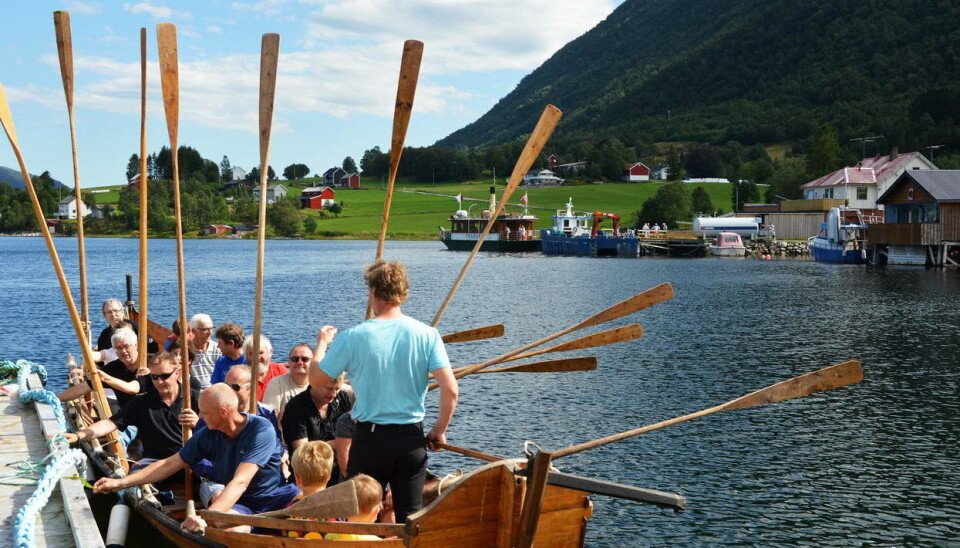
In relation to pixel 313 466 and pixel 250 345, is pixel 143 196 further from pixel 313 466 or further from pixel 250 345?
pixel 313 466

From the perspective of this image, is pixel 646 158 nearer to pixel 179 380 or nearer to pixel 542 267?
pixel 542 267

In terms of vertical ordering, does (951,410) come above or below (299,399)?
below

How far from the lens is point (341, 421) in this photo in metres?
7.31

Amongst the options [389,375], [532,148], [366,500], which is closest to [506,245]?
[532,148]

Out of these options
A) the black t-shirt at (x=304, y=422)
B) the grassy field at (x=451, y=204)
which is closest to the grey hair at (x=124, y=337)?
the black t-shirt at (x=304, y=422)

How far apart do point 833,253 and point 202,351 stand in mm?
65306

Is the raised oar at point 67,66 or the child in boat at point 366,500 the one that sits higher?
the raised oar at point 67,66

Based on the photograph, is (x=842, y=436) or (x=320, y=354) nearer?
(x=320, y=354)

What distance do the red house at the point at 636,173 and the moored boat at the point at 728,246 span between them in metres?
71.7

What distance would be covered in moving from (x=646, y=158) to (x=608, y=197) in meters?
40.7

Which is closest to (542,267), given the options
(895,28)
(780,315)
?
(780,315)

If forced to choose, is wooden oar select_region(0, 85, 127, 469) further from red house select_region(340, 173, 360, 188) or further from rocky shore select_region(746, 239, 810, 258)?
red house select_region(340, 173, 360, 188)

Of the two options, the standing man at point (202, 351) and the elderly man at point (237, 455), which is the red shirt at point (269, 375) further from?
the elderly man at point (237, 455)

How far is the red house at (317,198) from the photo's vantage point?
509 ft
